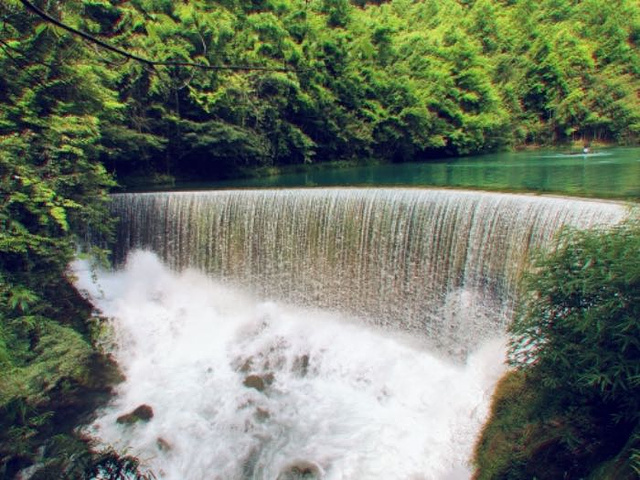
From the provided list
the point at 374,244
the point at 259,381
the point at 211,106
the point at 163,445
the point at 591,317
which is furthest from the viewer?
the point at 211,106

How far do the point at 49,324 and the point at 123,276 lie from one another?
3.18 metres

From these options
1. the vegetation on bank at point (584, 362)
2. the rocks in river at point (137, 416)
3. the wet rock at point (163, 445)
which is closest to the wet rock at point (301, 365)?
the wet rock at point (163, 445)

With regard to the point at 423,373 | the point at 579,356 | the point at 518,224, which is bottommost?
the point at 423,373

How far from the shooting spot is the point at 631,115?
2439cm

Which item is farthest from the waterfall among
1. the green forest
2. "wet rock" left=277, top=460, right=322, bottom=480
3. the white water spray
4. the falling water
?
"wet rock" left=277, top=460, right=322, bottom=480

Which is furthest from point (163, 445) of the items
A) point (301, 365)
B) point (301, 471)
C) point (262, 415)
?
point (301, 365)

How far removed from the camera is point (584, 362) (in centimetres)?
296

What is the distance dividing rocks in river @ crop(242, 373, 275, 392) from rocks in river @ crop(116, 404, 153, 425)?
1533 millimetres

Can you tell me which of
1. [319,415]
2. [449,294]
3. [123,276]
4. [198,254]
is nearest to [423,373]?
[449,294]

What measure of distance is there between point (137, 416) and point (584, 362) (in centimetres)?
601

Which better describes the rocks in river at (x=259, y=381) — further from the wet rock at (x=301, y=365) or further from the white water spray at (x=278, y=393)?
the wet rock at (x=301, y=365)

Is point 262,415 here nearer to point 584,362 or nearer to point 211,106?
point 584,362

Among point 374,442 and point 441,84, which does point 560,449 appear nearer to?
point 374,442

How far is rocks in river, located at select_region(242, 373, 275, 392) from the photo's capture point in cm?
654
